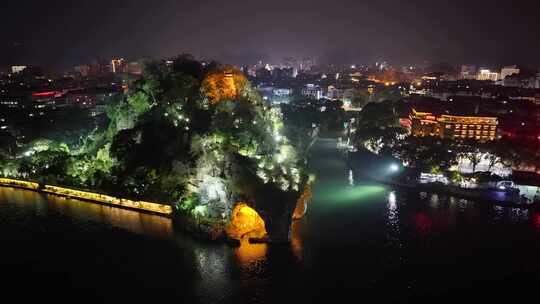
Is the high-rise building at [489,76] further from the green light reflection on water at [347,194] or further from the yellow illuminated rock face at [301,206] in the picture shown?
the yellow illuminated rock face at [301,206]

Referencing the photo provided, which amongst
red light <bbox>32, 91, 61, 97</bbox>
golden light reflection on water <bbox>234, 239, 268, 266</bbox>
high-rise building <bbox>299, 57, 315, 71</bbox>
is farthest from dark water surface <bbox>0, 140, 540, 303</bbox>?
high-rise building <bbox>299, 57, 315, 71</bbox>

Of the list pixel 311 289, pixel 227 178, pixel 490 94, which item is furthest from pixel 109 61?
pixel 311 289

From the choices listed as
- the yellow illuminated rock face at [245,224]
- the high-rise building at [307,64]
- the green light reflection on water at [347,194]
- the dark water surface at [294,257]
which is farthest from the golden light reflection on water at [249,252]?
the high-rise building at [307,64]

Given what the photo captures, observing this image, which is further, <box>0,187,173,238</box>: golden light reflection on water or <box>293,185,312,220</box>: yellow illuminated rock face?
<box>293,185,312,220</box>: yellow illuminated rock face

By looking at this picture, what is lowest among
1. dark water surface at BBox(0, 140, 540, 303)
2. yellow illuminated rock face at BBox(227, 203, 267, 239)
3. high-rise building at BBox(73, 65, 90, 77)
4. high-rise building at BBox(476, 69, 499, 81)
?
dark water surface at BBox(0, 140, 540, 303)

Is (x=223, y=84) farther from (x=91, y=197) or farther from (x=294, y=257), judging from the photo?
(x=294, y=257)

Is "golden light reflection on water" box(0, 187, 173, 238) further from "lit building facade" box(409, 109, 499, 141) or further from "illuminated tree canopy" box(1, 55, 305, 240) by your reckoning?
"lit building facade" box(409, 109, 499, 141)

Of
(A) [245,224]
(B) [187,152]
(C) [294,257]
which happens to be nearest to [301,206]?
(A) [245,224]
